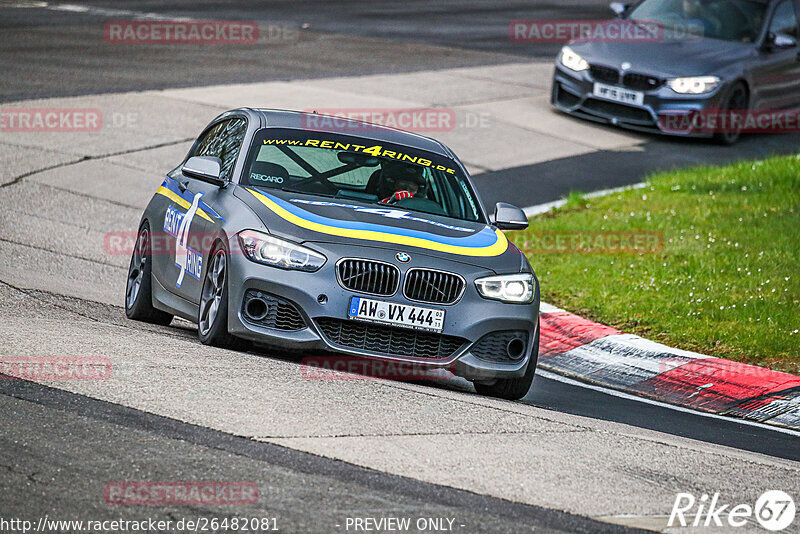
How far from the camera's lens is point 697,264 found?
11938mm

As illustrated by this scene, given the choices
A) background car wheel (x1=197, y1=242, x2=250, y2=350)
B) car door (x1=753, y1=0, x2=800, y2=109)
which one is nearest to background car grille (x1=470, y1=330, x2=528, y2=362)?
background car wheel (x1=197, y1=242, x2=250, y2=350)

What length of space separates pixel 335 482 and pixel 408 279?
2.28m

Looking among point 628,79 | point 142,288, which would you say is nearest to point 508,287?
point 142,288

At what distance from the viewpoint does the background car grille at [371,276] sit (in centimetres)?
753

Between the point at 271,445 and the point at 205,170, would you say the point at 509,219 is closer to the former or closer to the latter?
the point at 205,170

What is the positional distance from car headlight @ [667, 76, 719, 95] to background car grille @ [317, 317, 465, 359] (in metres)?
11.2

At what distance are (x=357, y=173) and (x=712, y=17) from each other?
12.2 m

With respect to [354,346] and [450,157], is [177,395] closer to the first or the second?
[354,346]

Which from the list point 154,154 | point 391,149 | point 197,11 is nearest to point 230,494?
point 391,149

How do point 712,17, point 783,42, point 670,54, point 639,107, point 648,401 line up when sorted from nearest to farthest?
point 648,401 → point 639,107 → point 670,54 → point 783,42 → point 712,17

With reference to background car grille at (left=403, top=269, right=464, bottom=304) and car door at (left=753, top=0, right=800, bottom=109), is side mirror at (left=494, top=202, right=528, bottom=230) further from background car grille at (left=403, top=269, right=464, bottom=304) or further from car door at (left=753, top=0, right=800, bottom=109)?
car door at (left=753, top=0, right=800, bottom=109)

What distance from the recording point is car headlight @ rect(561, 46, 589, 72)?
1852 cm

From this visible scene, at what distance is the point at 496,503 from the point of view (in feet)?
17.9

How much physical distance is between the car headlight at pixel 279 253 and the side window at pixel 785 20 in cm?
1368
